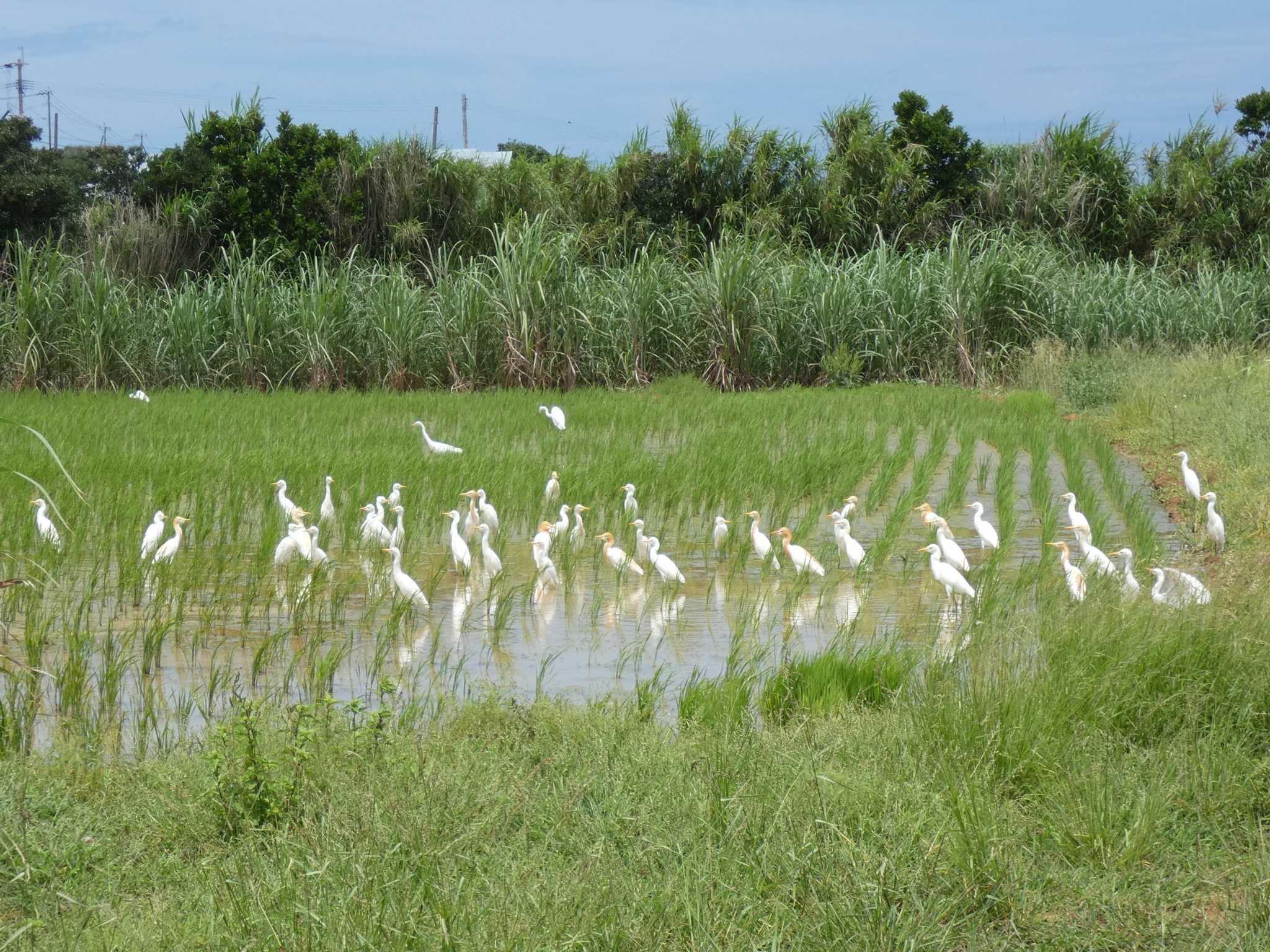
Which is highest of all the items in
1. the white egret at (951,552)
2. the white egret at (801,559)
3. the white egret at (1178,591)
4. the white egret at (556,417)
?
the white egret at (1178,591)

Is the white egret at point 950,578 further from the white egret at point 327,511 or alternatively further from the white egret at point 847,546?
the white egret at point 327,511

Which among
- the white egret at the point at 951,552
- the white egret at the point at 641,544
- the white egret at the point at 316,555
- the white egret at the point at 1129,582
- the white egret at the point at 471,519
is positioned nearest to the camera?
the white egret at the point at 1129,582

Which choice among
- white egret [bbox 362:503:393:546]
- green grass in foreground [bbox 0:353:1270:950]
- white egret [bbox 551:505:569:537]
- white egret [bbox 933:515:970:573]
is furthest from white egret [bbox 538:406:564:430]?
green grass in foreground [bbox 0:353:1270:950]

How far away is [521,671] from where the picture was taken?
5898 mm

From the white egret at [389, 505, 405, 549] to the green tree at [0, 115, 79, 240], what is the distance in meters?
21.5

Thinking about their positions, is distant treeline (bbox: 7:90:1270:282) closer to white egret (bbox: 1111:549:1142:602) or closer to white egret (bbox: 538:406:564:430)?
white egret (bbox: 538:406:564:430)

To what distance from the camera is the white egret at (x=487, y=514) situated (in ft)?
28.9

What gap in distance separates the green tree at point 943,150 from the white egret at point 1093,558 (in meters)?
22.1

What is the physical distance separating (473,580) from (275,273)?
18936 mm

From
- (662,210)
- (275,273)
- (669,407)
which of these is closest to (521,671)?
(669,407)

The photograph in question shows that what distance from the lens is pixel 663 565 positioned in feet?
25.0

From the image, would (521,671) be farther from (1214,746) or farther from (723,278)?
(723,278)

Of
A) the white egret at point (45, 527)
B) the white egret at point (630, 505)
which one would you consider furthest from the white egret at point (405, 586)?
the white egret at point (630, 505)

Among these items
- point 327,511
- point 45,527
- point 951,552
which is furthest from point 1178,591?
point 45,527
